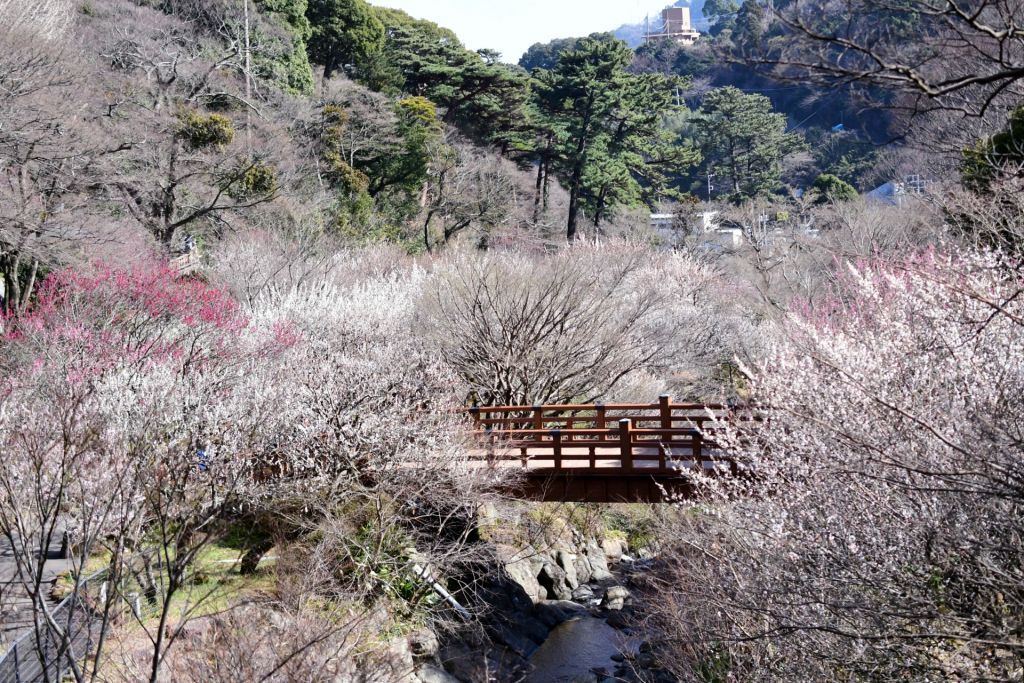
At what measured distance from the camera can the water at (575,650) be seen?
13867 mm

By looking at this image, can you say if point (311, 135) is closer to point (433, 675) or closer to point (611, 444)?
point (611, 444)

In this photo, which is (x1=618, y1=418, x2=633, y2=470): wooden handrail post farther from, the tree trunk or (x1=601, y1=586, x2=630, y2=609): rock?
the tree trunk

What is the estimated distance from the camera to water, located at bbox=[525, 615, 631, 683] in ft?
45.5

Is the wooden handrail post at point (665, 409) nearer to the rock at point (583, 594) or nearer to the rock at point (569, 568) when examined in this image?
the rock at point (569, 568)

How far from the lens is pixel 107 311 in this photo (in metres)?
18.0

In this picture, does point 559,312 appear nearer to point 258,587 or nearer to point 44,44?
point 258,587

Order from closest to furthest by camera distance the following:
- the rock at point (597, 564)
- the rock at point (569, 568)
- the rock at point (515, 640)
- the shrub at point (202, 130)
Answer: the rock at point (515, 640), the rock at point (569, 568), the rock at point (597, 564), the shrub at point (202, 130)

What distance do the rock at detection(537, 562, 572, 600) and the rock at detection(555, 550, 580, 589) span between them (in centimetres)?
12

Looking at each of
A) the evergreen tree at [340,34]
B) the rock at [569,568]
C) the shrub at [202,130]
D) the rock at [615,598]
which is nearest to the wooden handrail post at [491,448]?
the rock at [569,568]

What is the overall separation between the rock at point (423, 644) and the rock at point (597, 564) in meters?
5.25

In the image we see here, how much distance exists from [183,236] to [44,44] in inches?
272

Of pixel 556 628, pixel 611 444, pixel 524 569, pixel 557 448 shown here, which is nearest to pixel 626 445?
pixel 611 444

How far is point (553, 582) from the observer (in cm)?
1678

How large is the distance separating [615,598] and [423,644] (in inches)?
182
